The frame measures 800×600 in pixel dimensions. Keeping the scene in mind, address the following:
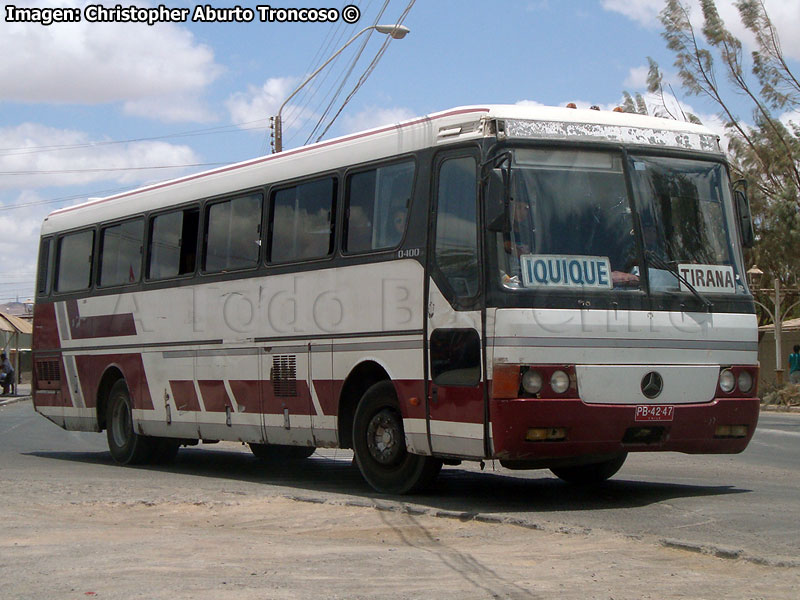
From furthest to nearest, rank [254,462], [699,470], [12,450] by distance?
[12,450]
[254,462]
[699,470]

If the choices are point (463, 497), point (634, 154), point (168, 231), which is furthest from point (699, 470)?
point (168, 231)

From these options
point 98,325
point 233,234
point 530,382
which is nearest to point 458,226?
point 530,382

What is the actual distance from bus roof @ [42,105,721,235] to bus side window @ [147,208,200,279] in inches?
40.5

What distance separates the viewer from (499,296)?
10.3 meters

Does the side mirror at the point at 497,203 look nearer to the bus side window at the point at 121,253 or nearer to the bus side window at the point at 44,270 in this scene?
the bus side window at the point at 121,253

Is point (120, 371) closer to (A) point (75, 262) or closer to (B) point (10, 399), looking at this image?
(A) point (75, 262)

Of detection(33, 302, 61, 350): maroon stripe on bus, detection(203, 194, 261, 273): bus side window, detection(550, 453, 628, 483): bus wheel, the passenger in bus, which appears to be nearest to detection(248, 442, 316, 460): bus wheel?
detection(203, 194, 261, 273): bus side window

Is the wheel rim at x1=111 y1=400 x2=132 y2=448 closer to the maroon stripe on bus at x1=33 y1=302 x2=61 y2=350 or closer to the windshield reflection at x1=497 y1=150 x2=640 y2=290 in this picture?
the maroon stripe on bus at x1=33 y1=302 x2=61 y2=350

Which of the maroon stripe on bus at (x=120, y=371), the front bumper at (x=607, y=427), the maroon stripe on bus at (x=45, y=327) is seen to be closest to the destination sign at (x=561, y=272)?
the front bumper at (x=607, y=427)

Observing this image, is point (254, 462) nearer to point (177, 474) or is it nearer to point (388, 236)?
point (177, 474)

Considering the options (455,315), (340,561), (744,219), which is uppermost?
(744,219)

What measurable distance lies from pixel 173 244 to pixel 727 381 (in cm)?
742

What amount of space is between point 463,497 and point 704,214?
3.45 metres

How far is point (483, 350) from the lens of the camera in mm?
10359
